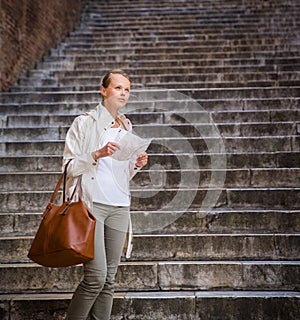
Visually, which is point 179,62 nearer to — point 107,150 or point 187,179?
point 187,179

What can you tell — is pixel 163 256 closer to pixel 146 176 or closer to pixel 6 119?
pixel 146 176

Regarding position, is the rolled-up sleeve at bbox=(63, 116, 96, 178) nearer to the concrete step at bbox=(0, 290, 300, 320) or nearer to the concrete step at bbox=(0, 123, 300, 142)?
the concrete step at bbox=(0, 290, 300, 320)

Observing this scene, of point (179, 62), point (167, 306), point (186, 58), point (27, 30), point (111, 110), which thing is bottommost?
point (167, 306)

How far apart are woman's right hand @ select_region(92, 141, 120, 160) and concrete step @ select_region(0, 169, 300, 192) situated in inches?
94.3

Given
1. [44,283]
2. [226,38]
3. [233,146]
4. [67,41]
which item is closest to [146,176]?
[233,146]

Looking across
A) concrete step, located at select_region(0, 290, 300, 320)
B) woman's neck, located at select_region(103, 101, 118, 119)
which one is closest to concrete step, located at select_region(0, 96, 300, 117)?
concrete step, located at select_region(0, 290, 300, 320)

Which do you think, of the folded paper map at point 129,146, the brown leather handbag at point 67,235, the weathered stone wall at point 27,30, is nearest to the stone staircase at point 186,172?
the weathered stone wall at point 27,30

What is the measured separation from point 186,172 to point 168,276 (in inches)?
57.0

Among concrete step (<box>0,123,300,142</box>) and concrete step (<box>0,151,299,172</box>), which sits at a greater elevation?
concrete step (<box>0,123,300,142</box>)

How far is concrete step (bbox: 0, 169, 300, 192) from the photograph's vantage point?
5.08m

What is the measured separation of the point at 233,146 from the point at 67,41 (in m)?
6.06

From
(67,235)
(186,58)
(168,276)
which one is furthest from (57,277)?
(186,58)

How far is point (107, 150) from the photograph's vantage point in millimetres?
2697

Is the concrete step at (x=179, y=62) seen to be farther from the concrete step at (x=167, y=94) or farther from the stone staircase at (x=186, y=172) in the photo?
the concrete step at (x=167, y=94)
